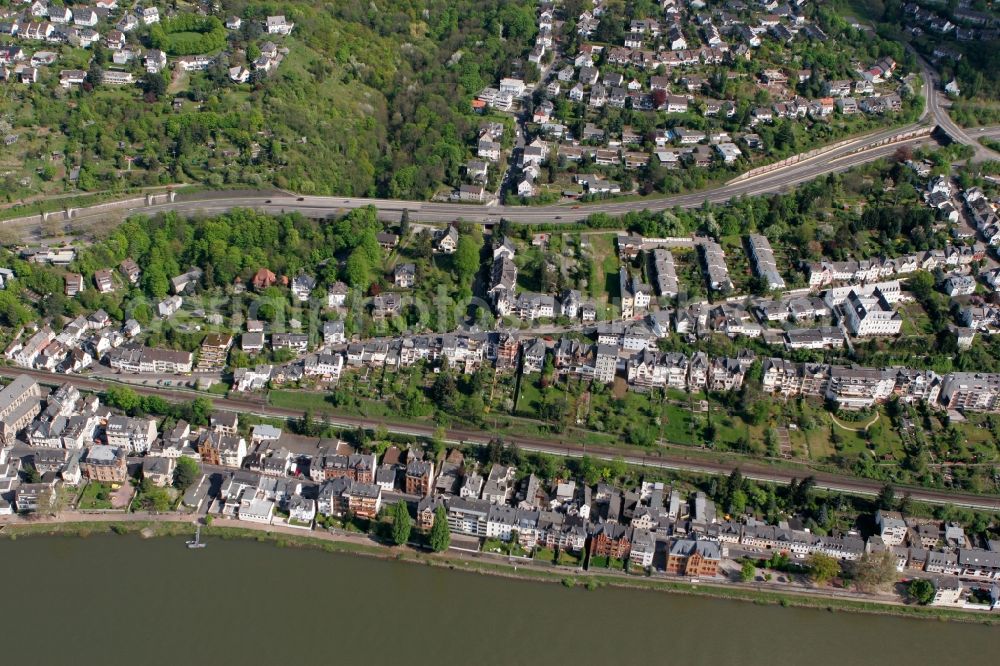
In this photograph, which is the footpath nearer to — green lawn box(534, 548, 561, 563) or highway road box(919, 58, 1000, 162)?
green lawn box(534, 548, 561, 563)

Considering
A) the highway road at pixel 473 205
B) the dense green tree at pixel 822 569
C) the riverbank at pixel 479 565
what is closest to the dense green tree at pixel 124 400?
the riverbank at pixel 479 565

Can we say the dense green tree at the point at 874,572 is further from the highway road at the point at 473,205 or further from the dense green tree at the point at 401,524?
the highway road at the point at 473,205

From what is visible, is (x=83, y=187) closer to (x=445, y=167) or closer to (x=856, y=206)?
(x=445, y=167)

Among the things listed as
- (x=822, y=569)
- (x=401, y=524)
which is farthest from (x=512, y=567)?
(x=822, y=569)

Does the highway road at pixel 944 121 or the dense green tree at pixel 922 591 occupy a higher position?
the highway road at pixel 944 121

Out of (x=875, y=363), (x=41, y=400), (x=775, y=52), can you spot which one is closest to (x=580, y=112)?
(x=775, y=52)

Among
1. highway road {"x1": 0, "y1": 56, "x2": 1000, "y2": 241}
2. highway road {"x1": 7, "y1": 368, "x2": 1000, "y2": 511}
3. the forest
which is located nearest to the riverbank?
highway road {"x1": 7, "y1": 368, "x2": 1000, "y2": 511}
